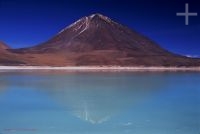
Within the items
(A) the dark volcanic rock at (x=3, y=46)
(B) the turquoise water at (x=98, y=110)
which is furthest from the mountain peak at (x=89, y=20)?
(B) the turquoise water at (x=98, y=110)

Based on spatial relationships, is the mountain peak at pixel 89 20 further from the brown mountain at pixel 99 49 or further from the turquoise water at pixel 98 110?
the turquoise water at pixel 98 110

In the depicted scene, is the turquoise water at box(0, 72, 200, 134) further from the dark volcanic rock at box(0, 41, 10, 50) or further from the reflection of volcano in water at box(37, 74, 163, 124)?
the dark volcanic rock at box(0, 41, 10, 50)

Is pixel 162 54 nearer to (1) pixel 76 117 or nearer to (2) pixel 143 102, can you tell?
(2) pixel 143 102

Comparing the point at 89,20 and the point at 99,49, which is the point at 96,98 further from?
the point at 99,49

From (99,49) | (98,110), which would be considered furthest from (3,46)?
(98,110)

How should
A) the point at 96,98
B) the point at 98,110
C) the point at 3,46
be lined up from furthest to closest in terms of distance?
the point at 3,46, the point at 96,98, the point at 98,110

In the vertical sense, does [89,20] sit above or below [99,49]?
above

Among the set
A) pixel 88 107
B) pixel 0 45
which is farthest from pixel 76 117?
pixel 0 45

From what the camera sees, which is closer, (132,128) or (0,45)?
(132,128)
